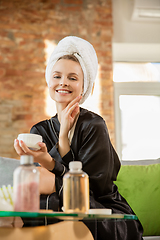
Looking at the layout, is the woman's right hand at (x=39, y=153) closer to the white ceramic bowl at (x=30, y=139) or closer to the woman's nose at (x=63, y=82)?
the white ceramic bowl at (x=30, y=139)

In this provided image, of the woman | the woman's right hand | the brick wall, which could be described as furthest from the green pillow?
the brick wall

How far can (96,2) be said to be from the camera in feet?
11.7

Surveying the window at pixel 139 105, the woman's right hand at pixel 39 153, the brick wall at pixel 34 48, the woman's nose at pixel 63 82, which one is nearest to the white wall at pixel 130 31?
the brick wall at pixel 34 48

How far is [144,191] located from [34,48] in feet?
7.00

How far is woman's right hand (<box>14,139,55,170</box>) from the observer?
94cm

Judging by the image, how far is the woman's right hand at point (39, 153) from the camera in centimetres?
94

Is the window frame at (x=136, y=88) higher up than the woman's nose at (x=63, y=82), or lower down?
higher up

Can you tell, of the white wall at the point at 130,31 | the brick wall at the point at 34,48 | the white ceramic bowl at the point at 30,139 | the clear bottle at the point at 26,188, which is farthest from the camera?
the white wall at the point at 130,31

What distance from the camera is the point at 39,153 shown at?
3.30 feet

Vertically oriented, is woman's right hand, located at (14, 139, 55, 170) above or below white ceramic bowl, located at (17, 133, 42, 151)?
below

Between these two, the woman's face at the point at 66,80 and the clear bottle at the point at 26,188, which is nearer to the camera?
the clear bottle at the point at 26,188

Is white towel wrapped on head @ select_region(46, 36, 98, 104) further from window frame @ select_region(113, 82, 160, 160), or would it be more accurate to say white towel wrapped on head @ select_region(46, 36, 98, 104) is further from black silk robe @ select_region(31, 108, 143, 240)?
window frame @ select_region(113, 82, 160, 160)

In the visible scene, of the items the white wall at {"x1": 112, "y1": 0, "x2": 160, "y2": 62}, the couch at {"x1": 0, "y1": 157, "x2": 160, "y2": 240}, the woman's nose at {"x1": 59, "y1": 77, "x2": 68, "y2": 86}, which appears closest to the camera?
the woman's nose at {"x1": 59, "y1": 77, "x2": 68, "y2": 86}

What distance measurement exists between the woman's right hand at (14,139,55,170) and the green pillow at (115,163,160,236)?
42.6 inches
